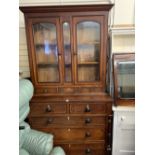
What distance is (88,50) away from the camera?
1.87 meters

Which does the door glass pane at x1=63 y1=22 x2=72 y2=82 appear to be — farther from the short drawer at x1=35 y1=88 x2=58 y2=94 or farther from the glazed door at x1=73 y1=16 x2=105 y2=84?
the short drawer at x1=35 y1=88 x2=58 y2=94

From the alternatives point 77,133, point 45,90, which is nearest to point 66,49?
point 45,90

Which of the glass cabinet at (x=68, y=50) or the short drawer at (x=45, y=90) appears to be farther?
the short drawer at (x=45, y=90)

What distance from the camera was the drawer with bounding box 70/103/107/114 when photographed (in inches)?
69.6

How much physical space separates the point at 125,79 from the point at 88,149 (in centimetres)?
86

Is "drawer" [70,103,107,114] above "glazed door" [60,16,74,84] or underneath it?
underneath

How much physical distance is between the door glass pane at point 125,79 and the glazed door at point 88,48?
0.23 meters

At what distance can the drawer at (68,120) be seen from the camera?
70.5 inches

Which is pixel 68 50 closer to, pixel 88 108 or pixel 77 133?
pixel 88 108

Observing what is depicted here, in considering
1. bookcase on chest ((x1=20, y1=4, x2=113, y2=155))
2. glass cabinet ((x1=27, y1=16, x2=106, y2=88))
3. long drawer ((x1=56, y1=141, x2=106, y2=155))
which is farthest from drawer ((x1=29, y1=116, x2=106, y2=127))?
glass cabinet ((x1=27, y1=16, x2=106, y2=88))

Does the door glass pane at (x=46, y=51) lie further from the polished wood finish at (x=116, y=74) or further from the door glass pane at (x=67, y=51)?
the polished wood finish at (x=116, y=74)

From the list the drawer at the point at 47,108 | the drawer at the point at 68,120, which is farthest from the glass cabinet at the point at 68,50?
the drawer at the point at 68,120

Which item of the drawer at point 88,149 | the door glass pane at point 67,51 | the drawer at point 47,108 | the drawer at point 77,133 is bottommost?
the drawer at point 88,149
